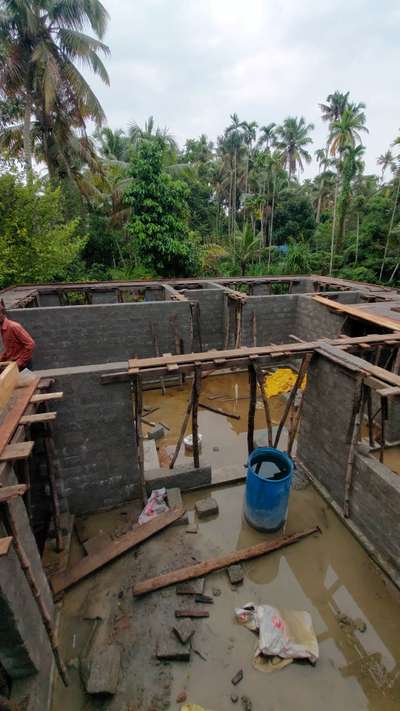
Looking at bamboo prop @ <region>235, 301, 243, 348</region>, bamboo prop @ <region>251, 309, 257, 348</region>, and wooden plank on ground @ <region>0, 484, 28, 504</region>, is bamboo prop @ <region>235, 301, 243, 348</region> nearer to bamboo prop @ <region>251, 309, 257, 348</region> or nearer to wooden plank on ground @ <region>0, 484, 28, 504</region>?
bamboo prop @ <region>251, 309, 257, 348</region>

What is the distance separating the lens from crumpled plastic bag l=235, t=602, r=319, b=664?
3467 mm

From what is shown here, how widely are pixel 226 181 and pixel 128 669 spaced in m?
34.7

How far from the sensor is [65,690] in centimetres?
325

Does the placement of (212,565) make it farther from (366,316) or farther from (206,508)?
(366,316)

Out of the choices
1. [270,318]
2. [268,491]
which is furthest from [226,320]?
[268,491]

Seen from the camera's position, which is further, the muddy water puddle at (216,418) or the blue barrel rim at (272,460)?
the muddy water puddle at (216,418)

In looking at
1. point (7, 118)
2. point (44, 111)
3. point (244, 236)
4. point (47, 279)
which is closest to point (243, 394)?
point (47, 279)

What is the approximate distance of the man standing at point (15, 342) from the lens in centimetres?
518

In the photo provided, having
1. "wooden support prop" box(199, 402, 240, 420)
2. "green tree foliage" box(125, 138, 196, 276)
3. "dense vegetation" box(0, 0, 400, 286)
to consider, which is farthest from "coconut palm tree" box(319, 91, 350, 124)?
"wooden support prop" box(199, 402, 240, 420)

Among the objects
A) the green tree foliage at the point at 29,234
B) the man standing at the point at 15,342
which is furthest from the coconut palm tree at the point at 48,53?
the man standing at the point at 15,342

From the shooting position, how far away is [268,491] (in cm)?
465

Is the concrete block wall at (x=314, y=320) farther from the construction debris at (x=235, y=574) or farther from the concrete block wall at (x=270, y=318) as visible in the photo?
the construction debris at (x=235, y=574)

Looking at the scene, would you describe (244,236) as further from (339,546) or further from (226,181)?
(226,181)

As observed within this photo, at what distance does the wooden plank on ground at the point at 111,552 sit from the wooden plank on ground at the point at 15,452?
89.3 inches
